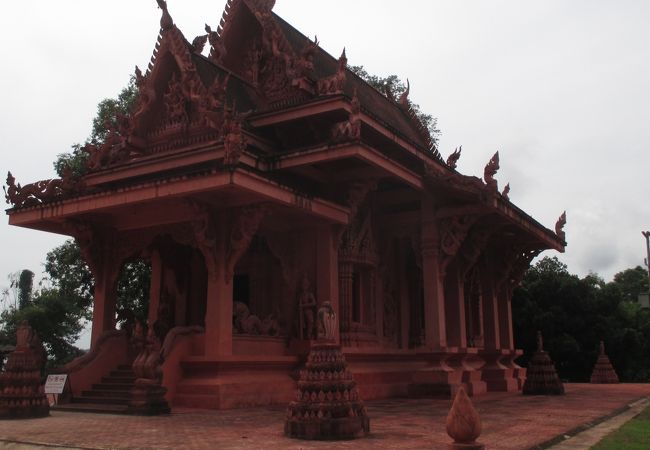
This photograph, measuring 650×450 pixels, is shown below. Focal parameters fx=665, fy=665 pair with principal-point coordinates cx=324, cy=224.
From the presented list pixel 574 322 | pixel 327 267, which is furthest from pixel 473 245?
pixel 574 322

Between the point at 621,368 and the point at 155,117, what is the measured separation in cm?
2264

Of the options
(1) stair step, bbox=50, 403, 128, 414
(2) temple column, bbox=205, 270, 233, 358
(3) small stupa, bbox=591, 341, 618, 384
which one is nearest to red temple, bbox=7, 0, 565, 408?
(2) temple column, bbox=205, 270, 233, 358

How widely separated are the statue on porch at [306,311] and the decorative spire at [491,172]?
4.27 metres

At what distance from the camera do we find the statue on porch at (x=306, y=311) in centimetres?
1229

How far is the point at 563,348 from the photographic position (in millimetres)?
25781

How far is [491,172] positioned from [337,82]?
12.2 feet

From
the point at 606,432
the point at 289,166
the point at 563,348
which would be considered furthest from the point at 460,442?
the point at 563,348

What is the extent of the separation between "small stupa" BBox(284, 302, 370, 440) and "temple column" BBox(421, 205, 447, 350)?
6925mm

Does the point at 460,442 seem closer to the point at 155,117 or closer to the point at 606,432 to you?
the point at 606,432

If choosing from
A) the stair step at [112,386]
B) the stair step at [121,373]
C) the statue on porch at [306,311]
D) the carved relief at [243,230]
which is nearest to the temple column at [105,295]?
the stair step at [121,373]

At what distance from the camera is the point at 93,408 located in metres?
10.4

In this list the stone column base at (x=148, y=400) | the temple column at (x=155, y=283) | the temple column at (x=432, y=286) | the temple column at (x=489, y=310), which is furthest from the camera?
the temple column at (x=489, y=310)

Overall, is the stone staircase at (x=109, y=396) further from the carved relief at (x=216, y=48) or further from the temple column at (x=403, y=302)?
the carved relief at (x=216, y=48)

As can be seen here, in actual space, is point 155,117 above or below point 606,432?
above
